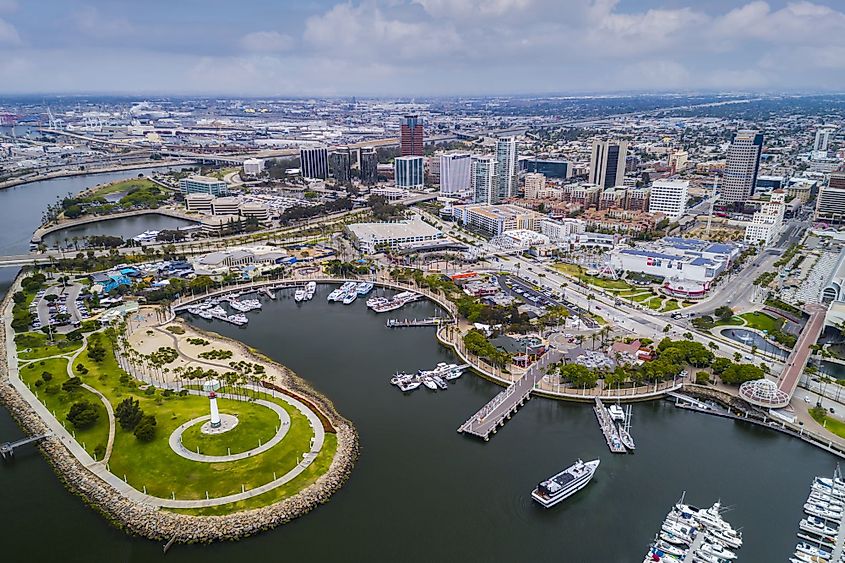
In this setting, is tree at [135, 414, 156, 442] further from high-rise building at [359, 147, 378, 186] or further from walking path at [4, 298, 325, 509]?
high-rise building at [359, 147, 378, 186]

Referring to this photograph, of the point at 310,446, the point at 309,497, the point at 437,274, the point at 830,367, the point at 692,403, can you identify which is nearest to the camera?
the point at 309,497

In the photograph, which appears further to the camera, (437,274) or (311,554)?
(437,274)

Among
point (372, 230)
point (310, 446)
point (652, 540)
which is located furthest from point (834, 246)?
point (310, 446)

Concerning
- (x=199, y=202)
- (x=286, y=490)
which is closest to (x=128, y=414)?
(x=286, y=490)

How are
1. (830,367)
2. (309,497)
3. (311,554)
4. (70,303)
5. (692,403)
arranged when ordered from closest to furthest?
(311,554) < (309,497) < (692,403) < (830,367) < (70,303)

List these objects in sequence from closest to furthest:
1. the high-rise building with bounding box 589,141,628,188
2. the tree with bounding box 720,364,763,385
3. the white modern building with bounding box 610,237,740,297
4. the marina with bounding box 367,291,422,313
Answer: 1. the tree with bounding box 720,364,763,385
2. the marina with bounding box 367,291,422,313
3. the white modern building with bounding box 610,237,740,297
4. the high-rise building with bounding box 589,141,628,188

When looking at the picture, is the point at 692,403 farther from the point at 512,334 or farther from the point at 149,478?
the point at 149,478

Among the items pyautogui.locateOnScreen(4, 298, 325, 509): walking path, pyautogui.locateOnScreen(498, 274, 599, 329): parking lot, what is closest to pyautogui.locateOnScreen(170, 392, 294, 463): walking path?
pyautogui.locateOnScreen(4, 298, 325, 509): walking path
